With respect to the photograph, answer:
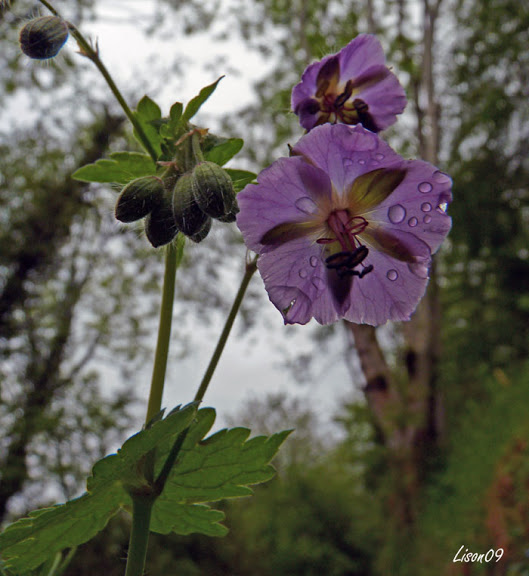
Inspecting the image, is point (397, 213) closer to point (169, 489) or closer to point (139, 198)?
point (139, 198)

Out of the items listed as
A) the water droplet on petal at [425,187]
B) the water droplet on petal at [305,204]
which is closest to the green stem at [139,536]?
the water droplet on petal at [305,204]

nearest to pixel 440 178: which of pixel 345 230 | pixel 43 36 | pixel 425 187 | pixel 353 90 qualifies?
pixel 425 187

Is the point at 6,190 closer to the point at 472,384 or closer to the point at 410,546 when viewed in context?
the point at 410,546

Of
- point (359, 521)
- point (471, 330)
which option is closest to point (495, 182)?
point (471, 330)

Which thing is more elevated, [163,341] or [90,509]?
[163,341]

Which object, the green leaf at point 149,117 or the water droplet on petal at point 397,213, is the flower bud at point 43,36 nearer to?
the green leaf at point 149,117
